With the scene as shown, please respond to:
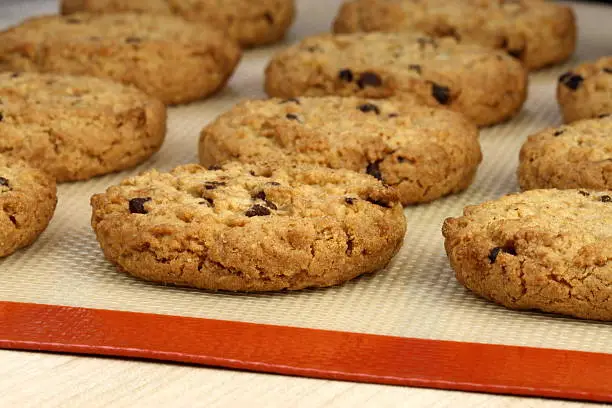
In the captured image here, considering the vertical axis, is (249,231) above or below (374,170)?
above

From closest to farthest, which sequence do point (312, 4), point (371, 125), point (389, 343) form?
1. point (389, 343)
2. point (371, 125)
3. point (312, 4)

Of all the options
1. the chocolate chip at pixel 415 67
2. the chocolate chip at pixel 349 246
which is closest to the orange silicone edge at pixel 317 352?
the chocolate chip at pixel 349 246

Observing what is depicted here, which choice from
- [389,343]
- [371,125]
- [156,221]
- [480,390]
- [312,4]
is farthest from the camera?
[312,4]

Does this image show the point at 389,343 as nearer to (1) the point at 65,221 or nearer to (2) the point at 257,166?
(2) the point at 257,166

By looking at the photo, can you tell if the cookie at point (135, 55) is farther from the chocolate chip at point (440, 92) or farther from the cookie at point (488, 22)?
the chocolate chip at point (440, 92)

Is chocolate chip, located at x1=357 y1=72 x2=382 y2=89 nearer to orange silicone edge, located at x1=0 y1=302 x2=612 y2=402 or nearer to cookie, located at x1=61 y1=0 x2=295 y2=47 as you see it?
cookie, located at x1=61 y1=0 x2=295 y2=47

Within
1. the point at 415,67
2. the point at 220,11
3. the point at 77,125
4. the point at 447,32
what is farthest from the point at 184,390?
the point at 220,11

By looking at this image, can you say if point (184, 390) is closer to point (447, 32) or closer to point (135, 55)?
point (135, 55)

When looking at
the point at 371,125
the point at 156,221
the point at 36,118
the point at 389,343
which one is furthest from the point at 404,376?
the point at 36,118
